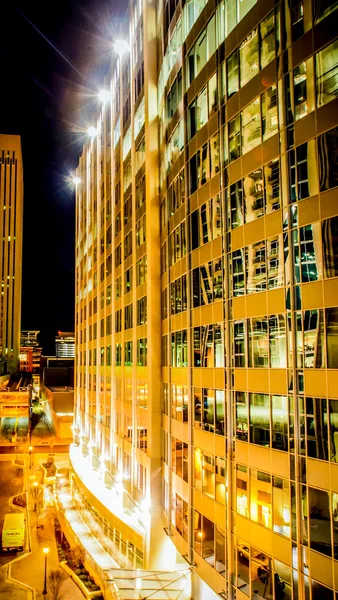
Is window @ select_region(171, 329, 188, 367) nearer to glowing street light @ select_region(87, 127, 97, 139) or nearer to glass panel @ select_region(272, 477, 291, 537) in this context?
glass panel @ select_region(272, 477, 291, 537)

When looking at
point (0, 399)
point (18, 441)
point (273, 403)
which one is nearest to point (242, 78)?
point (273, 403)

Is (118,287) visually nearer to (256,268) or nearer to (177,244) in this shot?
(177,244)

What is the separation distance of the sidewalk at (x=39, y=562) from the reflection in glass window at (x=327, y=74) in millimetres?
30594

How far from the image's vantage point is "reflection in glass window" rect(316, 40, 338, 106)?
44.6ft

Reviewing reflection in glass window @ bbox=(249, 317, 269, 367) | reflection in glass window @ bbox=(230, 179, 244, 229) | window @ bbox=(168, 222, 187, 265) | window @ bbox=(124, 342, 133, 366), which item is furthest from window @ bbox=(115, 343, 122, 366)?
reflection in glass window @ bbox=(249, 317, 269, 367)

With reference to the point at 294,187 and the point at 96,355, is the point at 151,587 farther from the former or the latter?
the point at 96,355

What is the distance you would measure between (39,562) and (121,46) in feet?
132

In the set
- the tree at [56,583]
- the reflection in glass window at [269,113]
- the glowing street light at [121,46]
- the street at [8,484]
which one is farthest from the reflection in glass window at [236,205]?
the street at [8,484]

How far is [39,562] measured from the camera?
36.6 m

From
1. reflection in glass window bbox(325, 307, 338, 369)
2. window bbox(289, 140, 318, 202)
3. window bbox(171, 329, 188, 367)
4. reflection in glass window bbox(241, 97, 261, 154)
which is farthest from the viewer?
window bbox(171, 329, 188, 367)

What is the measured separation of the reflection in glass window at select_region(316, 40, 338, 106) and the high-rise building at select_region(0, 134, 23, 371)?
165m

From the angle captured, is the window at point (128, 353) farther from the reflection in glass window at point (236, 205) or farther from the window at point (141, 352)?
the reflection in glass window at point (236, 205)

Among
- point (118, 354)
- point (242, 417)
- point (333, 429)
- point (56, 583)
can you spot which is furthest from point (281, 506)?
point (118, 354)

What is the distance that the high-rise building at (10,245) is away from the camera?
167750mm
